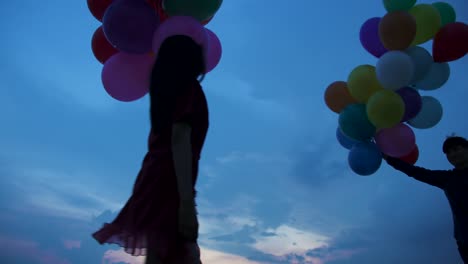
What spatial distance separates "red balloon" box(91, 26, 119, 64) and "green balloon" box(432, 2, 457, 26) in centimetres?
347

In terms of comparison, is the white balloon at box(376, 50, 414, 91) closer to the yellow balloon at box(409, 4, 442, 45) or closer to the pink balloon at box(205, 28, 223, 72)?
the yellow balloon at box(409, 4, 442, 45)

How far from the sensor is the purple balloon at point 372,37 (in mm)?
4105

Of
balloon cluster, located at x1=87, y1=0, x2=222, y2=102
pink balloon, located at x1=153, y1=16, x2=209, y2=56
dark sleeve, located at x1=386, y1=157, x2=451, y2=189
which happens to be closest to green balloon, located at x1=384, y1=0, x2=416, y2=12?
dark sleeve, located at x1=386, y1=157, x2=451, y2=189

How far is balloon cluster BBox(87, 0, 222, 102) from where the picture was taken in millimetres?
2426

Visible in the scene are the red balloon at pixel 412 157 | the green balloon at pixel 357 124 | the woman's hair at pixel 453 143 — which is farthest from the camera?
the red balloon at pixel 412 157

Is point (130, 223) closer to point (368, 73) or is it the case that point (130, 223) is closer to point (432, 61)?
point (368, 73)

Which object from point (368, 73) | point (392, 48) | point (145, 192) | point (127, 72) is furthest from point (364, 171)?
point (145, 192)

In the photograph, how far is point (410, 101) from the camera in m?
3.82

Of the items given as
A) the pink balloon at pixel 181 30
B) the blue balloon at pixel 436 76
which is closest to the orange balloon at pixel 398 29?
the blue balloon at pixel 436 76

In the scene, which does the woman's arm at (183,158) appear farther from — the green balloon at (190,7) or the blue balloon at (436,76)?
the blue balloon at (436,76)

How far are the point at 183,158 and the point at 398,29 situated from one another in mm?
3044

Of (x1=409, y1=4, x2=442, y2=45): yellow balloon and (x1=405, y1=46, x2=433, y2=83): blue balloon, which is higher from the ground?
(x1=409, y1=4, x2=442, y2=45): yellow balloon

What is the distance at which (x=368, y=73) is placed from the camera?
12.7 ft

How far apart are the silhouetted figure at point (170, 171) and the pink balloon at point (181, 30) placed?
0.61m
